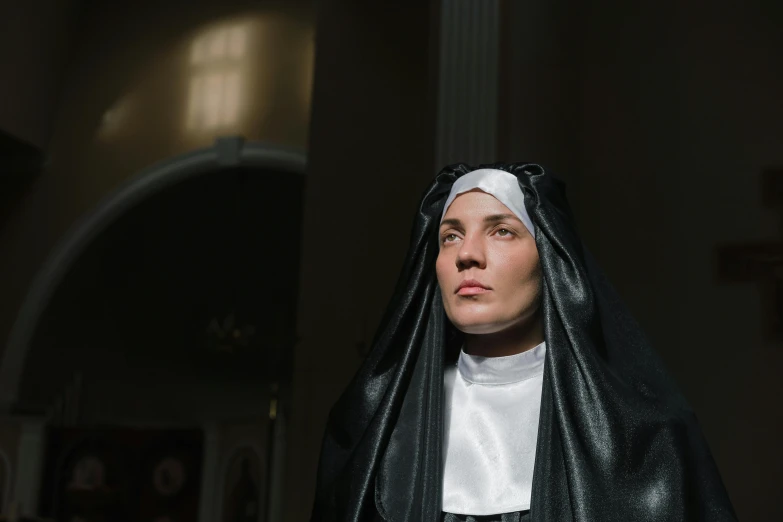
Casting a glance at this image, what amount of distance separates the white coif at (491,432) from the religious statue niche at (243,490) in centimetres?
197

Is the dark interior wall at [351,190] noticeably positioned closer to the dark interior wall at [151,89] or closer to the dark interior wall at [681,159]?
the dark interior wall at [151,89]

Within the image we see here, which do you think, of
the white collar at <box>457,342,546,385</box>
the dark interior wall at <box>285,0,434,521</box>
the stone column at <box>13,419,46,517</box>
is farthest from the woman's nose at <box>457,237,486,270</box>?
the stone column at <box>13,419,46,517</box>

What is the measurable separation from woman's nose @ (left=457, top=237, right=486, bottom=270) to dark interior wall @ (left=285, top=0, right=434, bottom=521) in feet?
6.26

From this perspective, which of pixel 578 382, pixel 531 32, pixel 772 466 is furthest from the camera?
pixel 531 32

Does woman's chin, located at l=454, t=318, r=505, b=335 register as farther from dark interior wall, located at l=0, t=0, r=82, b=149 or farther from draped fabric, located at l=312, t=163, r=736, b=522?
dark interior wall, located at l=0, t=0, r=82, b=149

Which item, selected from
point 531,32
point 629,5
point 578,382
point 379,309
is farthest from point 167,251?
point 578,382

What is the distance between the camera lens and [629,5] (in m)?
4.50

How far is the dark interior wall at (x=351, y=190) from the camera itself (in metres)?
4.23

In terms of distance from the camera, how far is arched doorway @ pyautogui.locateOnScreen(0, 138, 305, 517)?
160 inches

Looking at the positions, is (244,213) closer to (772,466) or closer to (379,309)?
(379,309)

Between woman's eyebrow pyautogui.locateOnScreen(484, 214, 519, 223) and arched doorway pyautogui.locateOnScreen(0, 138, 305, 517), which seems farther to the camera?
arched doorway pyautogui.locateOnScreen(0, 138, 305, 517)

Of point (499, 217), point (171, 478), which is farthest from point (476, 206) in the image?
point (171, 478)

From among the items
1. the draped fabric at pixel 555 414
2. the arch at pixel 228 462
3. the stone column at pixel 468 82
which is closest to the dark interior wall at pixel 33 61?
the arch at pixel 228 462

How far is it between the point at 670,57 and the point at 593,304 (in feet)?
8.13
